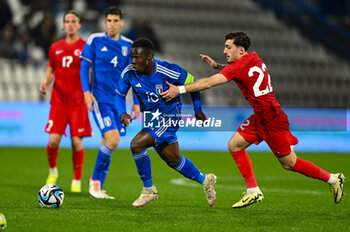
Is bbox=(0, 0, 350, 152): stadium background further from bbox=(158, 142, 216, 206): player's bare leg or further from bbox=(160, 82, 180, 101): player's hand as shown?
bbox=(160, 82, 180, 101): player's hand

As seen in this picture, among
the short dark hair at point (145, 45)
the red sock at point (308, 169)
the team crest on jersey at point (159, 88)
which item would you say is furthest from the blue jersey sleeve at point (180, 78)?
the red sock at point (308, 169)

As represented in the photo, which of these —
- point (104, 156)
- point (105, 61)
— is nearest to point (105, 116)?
point (104, 156)

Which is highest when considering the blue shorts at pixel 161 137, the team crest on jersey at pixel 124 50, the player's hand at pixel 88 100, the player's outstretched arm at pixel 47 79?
the team crest on jersey at pixel 124 50

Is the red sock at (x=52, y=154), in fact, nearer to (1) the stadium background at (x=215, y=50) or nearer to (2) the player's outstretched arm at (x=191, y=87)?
(2) the player's outstretched arm at (x=191, y=87)

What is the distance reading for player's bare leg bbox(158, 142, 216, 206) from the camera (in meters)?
6.48

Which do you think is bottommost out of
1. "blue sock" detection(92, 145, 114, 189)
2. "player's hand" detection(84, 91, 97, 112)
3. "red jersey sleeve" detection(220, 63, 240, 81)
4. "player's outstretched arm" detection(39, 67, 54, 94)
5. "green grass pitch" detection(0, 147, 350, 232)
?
"green grass pitch" detection(0, 147, 350, 232)

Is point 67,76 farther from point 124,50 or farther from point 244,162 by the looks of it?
point 244,162

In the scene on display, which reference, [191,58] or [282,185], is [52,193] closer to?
[282,185]

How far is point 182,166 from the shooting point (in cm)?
653

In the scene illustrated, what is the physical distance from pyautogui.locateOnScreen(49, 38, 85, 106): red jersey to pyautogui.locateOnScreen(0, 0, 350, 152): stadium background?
7.35 meters

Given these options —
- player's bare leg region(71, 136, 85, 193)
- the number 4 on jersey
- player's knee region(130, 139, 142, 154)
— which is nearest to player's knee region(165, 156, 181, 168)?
player's knee region(130, 139, 142, 154)

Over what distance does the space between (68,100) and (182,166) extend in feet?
7.82

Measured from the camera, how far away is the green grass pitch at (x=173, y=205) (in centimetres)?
528

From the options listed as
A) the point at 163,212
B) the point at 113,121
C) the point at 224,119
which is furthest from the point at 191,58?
the point at 163,212
